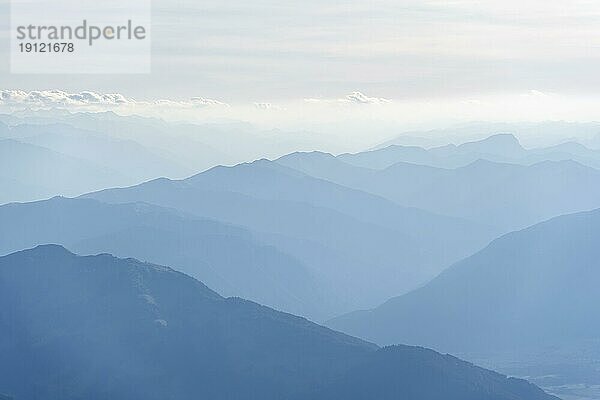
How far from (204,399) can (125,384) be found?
16.1 m

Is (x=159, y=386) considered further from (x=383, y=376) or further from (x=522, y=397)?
(x=522, y=397)

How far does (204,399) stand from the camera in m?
194

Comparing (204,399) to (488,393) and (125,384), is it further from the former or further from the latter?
(488,393)

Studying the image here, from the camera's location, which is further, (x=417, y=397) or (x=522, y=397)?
(x=522, y=397)

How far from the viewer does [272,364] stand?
19938cm

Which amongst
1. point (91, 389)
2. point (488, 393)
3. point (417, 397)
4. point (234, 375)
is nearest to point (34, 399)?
point (91, 389)

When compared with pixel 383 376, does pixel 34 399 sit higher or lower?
lower

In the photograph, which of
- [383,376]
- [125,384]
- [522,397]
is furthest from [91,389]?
[522,397]

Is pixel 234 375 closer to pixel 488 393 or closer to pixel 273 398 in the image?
pixel 273 398

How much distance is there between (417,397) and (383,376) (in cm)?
809

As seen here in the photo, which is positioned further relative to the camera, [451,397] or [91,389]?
[91,389]

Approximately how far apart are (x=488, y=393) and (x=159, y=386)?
206 ft

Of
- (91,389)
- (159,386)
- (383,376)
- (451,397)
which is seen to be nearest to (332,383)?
(383,376)

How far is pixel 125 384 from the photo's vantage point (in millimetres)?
197250
